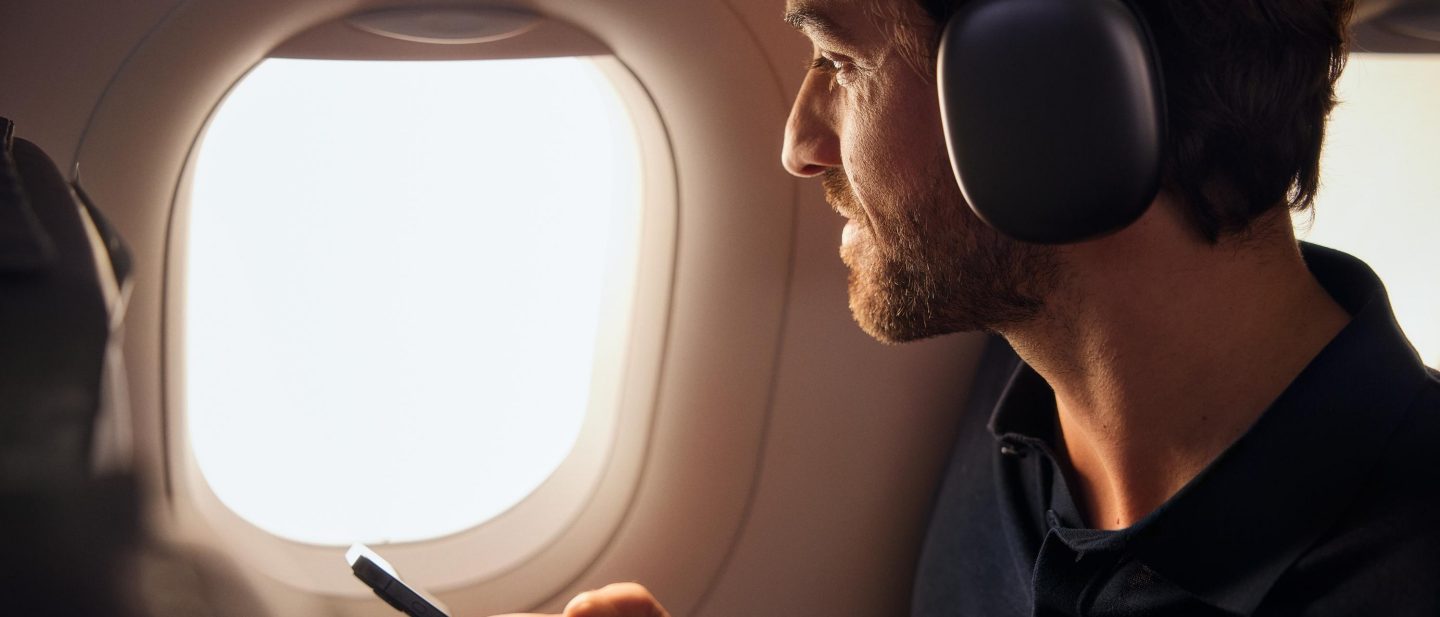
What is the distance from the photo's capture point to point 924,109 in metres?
1.10

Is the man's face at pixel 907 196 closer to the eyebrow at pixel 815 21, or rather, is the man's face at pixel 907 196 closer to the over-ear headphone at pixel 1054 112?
the eyebrow at pixel 815 21

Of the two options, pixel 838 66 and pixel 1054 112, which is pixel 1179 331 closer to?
pixel 1054 112

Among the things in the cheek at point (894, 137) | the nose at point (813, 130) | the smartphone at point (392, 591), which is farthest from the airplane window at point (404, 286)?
the smartphone at point (392, 591)

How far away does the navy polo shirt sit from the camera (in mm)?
917

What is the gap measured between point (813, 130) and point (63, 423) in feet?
2.57

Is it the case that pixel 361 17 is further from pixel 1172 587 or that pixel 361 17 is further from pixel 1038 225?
pixel 1172 587

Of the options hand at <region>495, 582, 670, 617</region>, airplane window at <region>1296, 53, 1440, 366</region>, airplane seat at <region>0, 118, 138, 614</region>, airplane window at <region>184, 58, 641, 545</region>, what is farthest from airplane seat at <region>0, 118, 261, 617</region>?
airplane window at <region>1296, 53, 1440, 366</region>

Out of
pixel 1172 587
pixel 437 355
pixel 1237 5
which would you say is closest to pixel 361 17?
pixel 437 355

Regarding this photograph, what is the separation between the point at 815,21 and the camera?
3.66 ft

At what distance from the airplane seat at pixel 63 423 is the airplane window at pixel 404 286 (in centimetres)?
64

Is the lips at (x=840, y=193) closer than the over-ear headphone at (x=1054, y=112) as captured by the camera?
No

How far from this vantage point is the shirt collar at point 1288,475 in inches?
38.0

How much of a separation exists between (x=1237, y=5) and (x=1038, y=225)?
30 centimetres

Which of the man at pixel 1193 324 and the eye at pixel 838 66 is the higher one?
the eye at pixel 838 66
